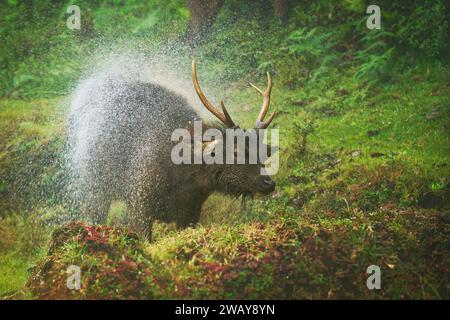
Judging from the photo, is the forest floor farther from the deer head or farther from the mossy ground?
the deer head

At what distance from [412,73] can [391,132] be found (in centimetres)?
191

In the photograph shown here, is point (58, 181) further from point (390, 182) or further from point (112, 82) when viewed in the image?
point (390, 182)

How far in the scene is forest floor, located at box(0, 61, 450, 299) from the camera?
16.6 feet

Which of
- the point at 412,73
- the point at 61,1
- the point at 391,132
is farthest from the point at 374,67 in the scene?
the point at 61,1

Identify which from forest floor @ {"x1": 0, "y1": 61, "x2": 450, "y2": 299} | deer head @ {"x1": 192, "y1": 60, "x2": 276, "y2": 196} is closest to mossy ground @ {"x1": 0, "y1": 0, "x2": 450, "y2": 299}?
forest floor @ {"x1": 0, "y1": 61, "x2": 450, "y2": 299}

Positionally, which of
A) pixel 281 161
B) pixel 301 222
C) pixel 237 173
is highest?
pixel 281 161

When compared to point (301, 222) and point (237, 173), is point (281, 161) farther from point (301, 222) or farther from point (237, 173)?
point (301, 222)

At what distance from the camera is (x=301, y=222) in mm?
6039

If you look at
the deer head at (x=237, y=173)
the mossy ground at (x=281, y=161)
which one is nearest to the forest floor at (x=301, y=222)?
the mossy ground at (x=281, y=161)

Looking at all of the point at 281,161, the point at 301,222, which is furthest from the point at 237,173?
the point at 281,161

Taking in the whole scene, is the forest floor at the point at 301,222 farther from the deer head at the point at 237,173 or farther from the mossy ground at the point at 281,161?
the deer head at the point at 237,173

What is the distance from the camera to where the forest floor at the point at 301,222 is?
5.07 metres

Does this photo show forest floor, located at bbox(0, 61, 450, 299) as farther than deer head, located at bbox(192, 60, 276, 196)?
No
